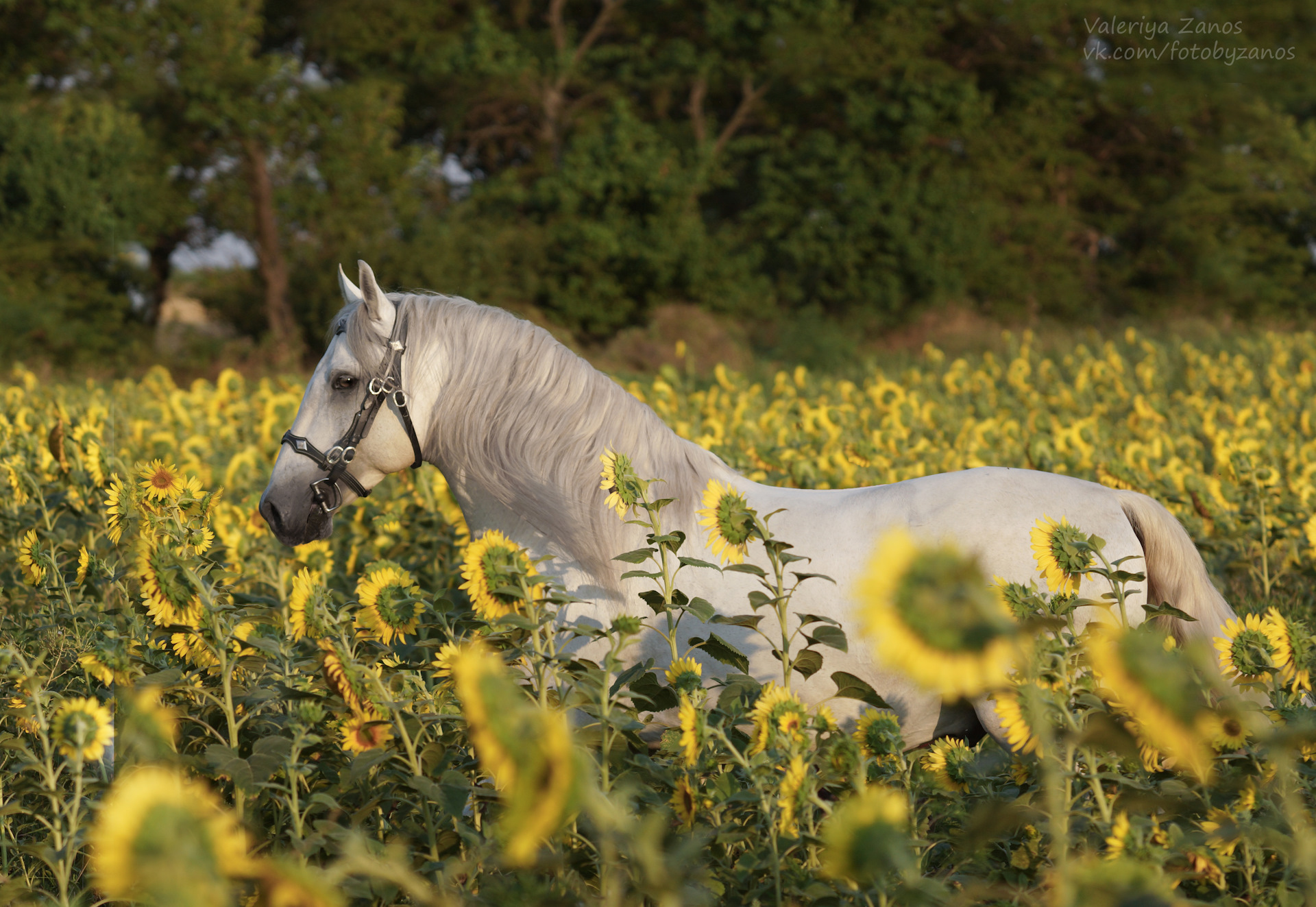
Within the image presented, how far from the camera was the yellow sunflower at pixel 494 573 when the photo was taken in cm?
211

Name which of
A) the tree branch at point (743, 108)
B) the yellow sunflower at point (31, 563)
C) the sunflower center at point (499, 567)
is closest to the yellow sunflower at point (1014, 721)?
the sunflower center at point (499, 567)

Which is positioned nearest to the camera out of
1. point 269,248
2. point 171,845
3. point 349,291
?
point 171,845

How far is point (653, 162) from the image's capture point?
25.9 metres

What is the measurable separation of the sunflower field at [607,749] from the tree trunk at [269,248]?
22.4 m

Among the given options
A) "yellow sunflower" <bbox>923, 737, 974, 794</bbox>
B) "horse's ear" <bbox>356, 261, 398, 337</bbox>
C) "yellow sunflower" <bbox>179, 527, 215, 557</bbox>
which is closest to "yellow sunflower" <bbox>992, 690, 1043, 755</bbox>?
"yellow sunflower" <bbox>923, 737, 974, 794</bbox>

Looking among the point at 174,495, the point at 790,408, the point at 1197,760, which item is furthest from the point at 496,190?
the point at 1197,760

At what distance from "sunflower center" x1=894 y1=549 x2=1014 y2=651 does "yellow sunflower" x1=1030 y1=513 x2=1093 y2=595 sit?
4.31 ft

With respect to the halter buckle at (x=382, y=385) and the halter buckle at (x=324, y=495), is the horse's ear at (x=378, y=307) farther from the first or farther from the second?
the halter buckle at (x=324, y=495)

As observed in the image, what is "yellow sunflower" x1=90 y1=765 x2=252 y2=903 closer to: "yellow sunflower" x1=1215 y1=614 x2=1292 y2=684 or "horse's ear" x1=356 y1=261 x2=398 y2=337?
"yellow sunflower" x1=1215 y1=614 x2=1292 y2=684

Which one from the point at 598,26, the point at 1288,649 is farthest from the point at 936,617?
the point at 598,26

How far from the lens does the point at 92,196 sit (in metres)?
23.2

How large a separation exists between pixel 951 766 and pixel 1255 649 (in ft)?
2.35

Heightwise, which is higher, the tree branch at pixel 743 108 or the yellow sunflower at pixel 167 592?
the tree branch at pixel 743 108

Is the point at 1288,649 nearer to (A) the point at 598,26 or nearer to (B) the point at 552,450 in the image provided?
(B) the point at 552,450
